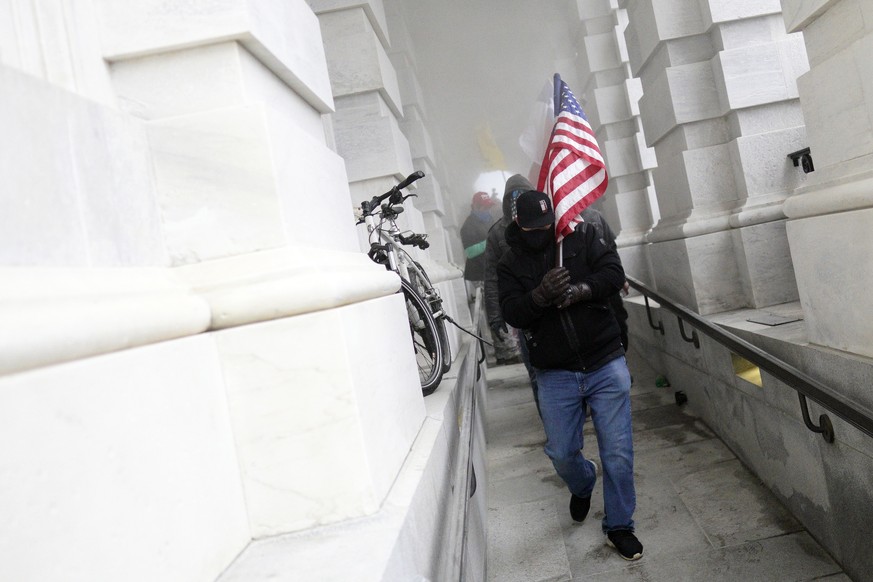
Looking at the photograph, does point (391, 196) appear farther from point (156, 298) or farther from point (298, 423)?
point (156, 298)

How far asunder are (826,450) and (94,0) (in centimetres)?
348

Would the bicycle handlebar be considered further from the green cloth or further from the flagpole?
the green cloth

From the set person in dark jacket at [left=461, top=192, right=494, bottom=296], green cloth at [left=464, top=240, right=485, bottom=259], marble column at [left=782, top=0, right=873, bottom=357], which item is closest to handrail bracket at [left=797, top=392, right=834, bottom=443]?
marble column at [left=782, top=0, right=873, bottom=357]

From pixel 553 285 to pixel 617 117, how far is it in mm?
7558

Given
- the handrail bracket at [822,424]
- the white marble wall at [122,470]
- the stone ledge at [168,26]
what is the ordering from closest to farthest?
the white marble wall at [122,470] < the stone ledge at [168,26] < the handrail bracket at [822,424]

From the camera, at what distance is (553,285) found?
3.71m

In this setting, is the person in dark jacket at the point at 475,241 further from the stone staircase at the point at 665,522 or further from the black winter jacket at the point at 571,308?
the black winter jacket at the point at 571,308

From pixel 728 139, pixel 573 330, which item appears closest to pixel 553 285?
pixel 573 330

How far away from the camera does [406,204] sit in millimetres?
6441

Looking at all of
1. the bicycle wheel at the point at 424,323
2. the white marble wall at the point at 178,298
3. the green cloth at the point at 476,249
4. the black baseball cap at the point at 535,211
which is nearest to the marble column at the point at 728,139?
the black baseball cap at the point at 535,211

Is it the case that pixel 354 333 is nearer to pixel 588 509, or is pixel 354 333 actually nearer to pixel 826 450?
pixel 826 450

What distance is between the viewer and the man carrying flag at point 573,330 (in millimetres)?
3836

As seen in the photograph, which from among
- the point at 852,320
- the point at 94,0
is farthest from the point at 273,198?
the point at 852,320

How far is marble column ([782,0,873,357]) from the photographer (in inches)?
116
